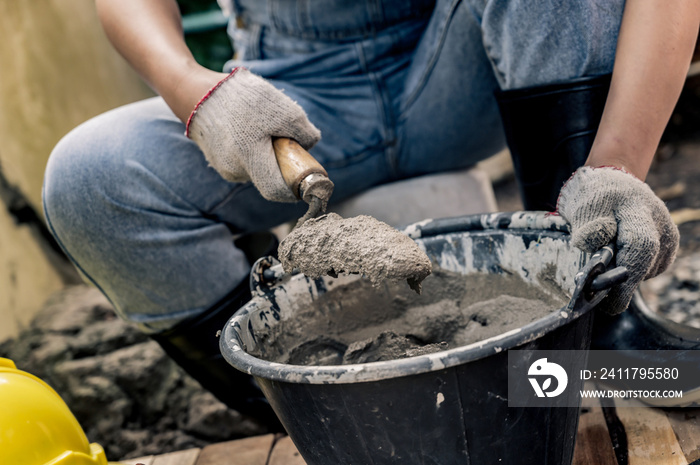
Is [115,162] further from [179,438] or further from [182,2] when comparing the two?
[182,2]

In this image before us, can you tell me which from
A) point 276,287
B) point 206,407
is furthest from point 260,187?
point 206,407

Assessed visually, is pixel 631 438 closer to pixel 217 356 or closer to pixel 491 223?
pixel 491 223

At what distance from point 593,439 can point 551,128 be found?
57cm

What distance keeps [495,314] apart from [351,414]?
1.28 feet

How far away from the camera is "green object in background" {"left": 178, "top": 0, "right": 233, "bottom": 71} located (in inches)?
95.3

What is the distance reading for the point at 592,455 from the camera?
1023 mm

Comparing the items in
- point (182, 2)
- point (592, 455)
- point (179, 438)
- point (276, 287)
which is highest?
point (182, 2)

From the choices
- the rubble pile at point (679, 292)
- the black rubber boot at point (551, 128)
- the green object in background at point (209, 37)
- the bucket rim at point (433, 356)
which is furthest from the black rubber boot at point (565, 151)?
the green object in background at point (209, 37)

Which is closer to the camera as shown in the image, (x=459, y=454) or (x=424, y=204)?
(x=459, y=454)

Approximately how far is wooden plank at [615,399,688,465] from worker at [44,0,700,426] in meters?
0.31

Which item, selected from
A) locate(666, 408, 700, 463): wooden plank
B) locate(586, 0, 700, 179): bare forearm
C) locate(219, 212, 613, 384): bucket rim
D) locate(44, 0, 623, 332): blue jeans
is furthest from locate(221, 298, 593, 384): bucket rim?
locate(44, 0, 623, 332): blue jeans

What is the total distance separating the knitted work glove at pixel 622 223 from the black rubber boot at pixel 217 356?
0.70m

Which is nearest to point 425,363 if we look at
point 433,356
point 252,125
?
point 433,356

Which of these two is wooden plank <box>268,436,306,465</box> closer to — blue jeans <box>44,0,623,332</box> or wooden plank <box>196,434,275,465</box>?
wooden plank <box>196,434,275,465</box>
